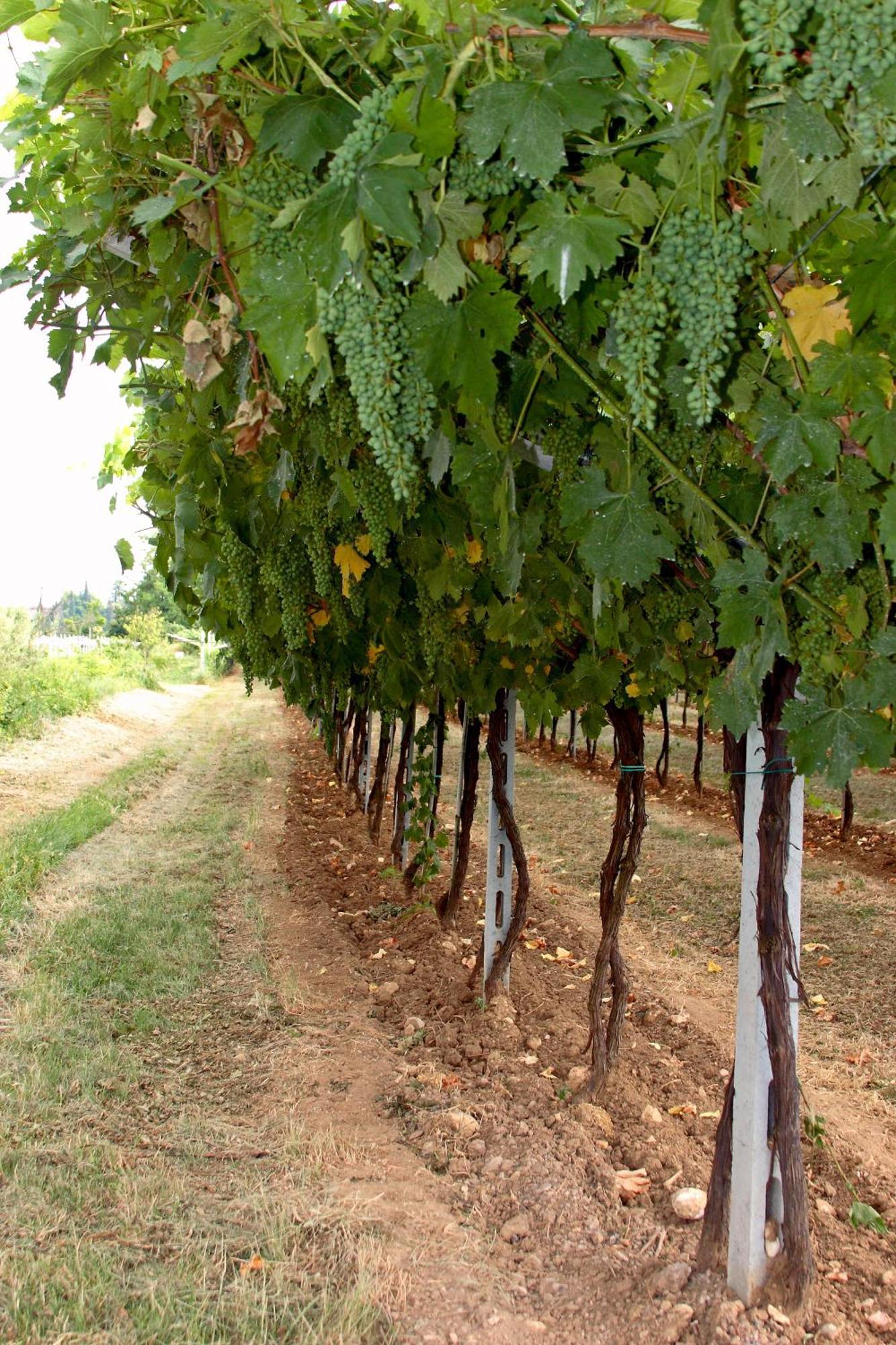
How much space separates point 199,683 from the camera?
39719mm

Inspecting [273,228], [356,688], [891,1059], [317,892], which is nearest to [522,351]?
[273,228]

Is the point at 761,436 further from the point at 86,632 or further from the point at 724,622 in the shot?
the point at 86,632

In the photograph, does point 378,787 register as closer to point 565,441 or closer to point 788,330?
point 565,441

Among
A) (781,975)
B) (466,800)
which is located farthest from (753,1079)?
(466,800)

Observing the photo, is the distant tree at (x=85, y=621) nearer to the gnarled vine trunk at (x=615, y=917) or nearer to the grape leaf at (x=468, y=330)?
the gnarled vine trunk at (x=615, y=917)

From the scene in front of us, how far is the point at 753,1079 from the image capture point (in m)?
2.70

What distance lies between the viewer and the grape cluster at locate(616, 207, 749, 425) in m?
1.43

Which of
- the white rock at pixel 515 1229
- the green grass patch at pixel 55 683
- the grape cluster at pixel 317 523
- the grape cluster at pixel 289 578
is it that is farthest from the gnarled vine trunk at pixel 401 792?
the green grass patch at pixel 55 683

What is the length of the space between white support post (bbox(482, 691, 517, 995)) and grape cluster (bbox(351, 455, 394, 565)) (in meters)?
2.83

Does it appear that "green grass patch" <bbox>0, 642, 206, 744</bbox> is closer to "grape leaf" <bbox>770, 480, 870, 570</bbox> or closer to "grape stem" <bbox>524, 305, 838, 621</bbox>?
"grape stem" <bbox>524, 305, 838, 621</bbox>

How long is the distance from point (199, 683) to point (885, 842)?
108 ft

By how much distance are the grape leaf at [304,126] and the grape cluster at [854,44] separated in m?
0.68

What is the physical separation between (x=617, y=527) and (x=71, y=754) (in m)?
14.7

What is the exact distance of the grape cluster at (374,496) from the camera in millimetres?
2566
